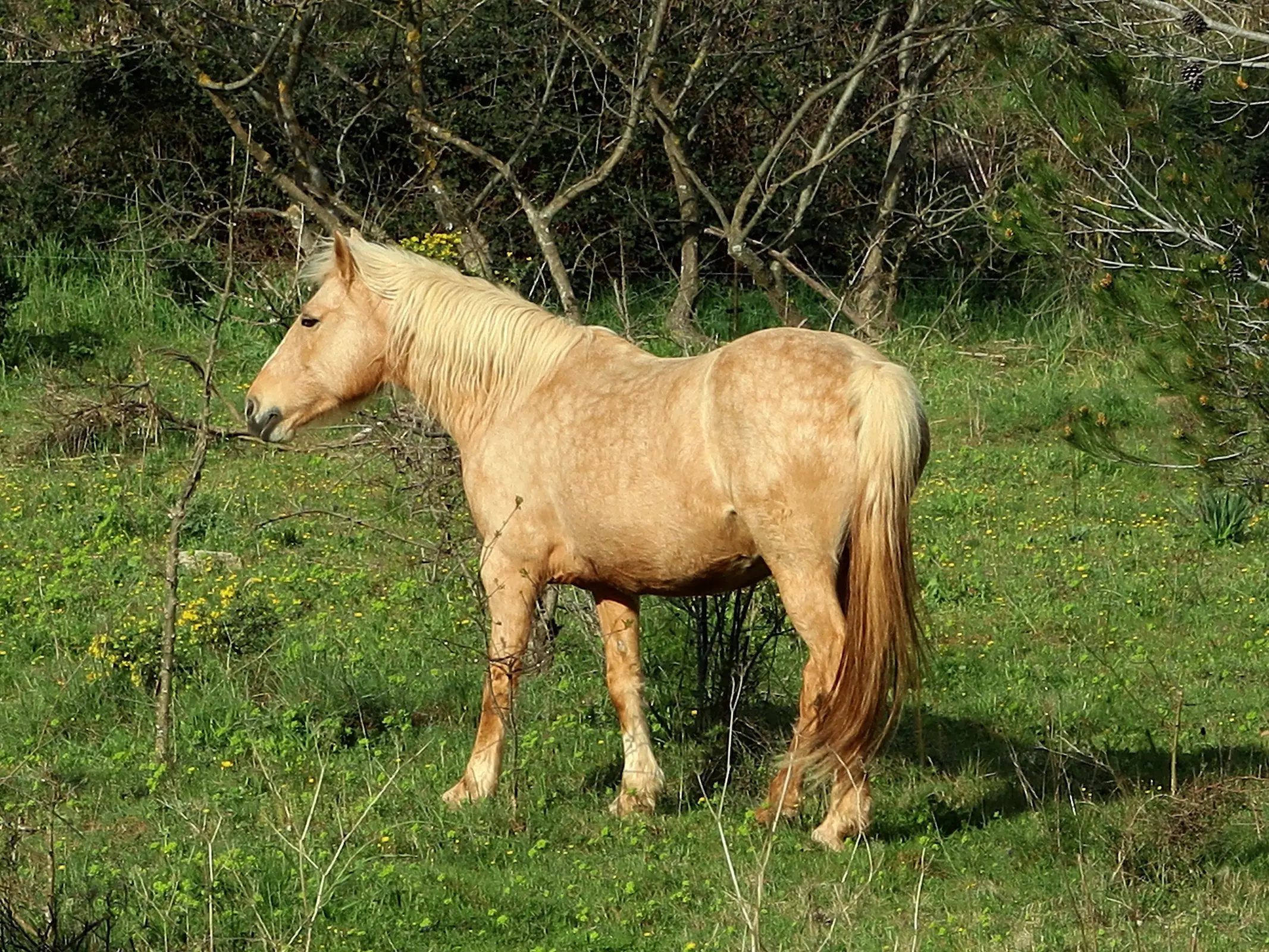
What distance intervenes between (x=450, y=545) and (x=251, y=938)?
3017mm

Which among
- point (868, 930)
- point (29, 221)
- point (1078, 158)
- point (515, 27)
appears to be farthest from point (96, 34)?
point (868, 930)

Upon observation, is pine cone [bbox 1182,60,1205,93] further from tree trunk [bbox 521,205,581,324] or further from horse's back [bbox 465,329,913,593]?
tree trunk [bbox 521,205,581,324]

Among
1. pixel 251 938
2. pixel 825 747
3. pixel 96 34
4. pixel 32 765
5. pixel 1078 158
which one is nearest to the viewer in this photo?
pixel 251 938

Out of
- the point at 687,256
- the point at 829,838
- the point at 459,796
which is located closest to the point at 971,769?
the point at 829,838

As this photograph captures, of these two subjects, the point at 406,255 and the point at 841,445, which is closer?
the point at 841,445

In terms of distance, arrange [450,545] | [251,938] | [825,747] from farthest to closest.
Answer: [450,545] < [825,747] < [251,938]

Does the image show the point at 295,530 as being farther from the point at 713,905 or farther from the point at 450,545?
the point at 713,905

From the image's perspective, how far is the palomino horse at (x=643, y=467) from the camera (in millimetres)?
5391

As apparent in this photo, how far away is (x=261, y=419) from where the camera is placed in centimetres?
684

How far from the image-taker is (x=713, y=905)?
16.7 ft

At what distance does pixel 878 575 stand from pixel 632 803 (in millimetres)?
1376

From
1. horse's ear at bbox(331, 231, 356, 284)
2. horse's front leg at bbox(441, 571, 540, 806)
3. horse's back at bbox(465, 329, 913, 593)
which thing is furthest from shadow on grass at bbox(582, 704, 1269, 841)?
horse's ear at bbox(331, 231, 356, 284)

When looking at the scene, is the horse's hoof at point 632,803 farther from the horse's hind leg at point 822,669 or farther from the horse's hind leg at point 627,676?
the horse's hind leg at point 822,669

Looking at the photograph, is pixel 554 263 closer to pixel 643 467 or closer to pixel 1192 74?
pixel 643 467
